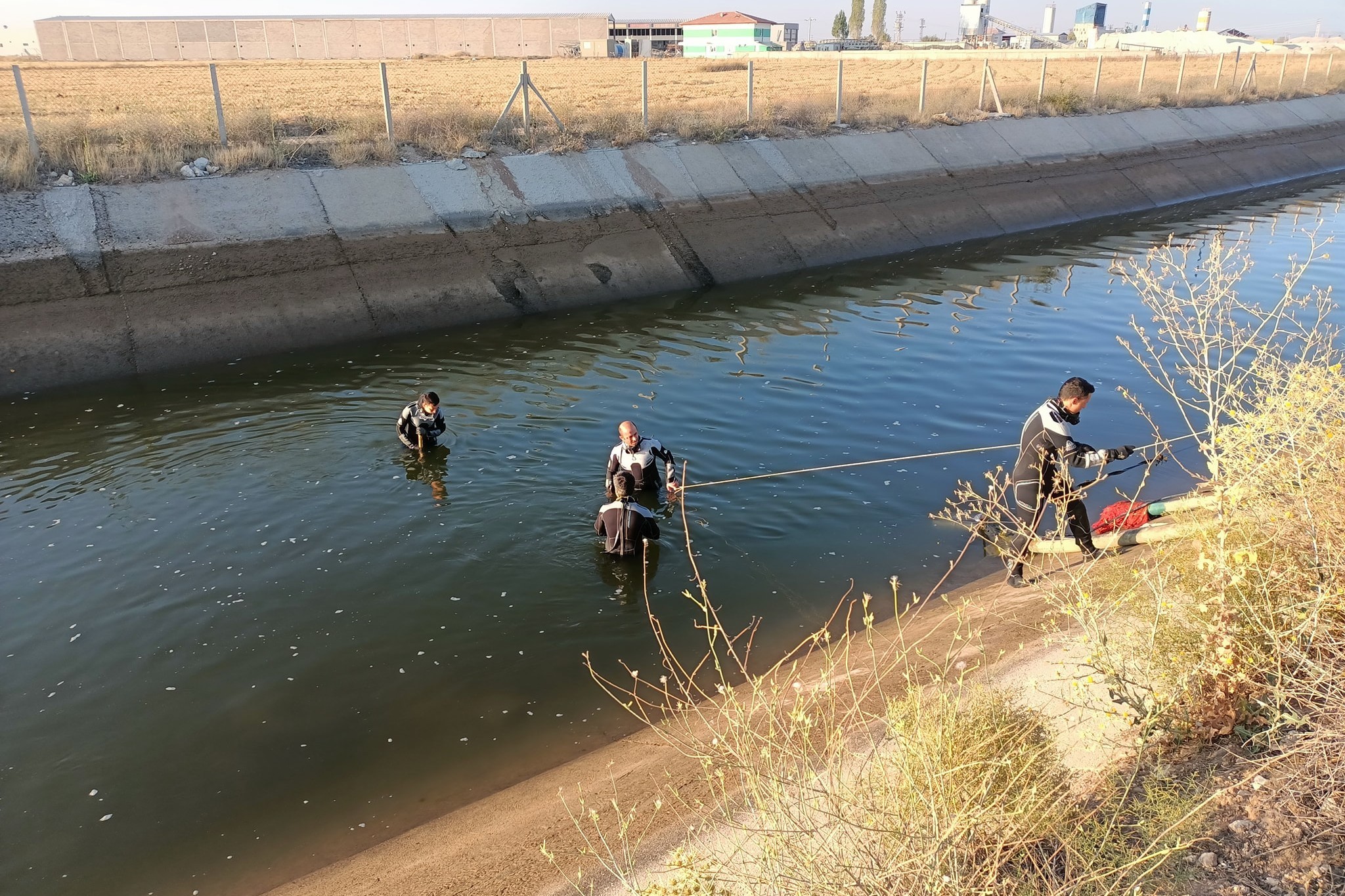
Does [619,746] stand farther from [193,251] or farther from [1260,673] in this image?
[193,251]

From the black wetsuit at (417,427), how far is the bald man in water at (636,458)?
110 inches

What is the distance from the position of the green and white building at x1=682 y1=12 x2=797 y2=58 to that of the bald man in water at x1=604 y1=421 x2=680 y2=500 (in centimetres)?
8105

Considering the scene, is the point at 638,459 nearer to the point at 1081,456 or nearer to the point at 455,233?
the point at 1081,456

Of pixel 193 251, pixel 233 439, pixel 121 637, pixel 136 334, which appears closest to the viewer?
pixel 121 637

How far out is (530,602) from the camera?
898cm

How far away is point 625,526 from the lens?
943 cm

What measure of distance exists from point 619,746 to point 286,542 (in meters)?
4.88

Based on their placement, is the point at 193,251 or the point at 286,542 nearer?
the point at 286,542

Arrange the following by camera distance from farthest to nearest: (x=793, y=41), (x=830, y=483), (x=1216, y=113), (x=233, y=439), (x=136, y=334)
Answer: (x=793, y=41), (x=1216, y=113), (x=136, y=334), (x=233, y=439), (x=830, y=483)

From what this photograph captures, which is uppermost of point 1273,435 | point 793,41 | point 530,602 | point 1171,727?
point 793,41

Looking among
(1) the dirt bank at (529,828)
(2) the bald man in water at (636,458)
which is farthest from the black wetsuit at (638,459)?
(1) the dirt bank at (529,828)

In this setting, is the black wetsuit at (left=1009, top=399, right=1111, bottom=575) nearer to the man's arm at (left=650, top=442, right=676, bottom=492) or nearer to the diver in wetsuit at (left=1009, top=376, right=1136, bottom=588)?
the diver in wetsuit at (left=1009, top=376, right=1136, bottom=588)

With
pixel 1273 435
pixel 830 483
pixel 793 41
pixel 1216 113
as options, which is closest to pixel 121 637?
pixel 830 483

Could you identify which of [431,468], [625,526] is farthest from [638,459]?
[431,468]
